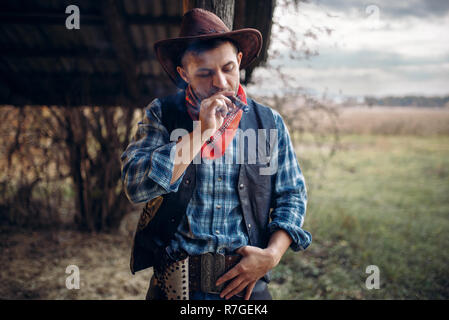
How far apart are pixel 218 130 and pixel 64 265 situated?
139 inches

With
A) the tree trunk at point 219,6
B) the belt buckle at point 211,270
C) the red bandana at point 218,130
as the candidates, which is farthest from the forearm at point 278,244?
the tree trunk at point 219,6

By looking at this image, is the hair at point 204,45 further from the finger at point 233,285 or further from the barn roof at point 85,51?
the barn roof at point 85,51

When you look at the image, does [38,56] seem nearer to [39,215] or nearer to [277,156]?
[39,215]

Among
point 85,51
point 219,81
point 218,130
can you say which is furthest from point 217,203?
point 85,51

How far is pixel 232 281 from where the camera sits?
1378 millimetres

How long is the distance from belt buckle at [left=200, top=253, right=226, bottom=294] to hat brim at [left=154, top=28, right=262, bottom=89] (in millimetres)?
955

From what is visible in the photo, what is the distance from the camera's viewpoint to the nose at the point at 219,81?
4.26 feet

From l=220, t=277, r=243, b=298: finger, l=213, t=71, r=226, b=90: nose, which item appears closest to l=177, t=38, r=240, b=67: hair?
l=213, t=71, r=226, b=90: nose

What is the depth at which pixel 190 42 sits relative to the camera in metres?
1.40

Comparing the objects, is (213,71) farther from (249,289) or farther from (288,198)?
(249,289)

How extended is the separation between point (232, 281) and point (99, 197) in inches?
145
